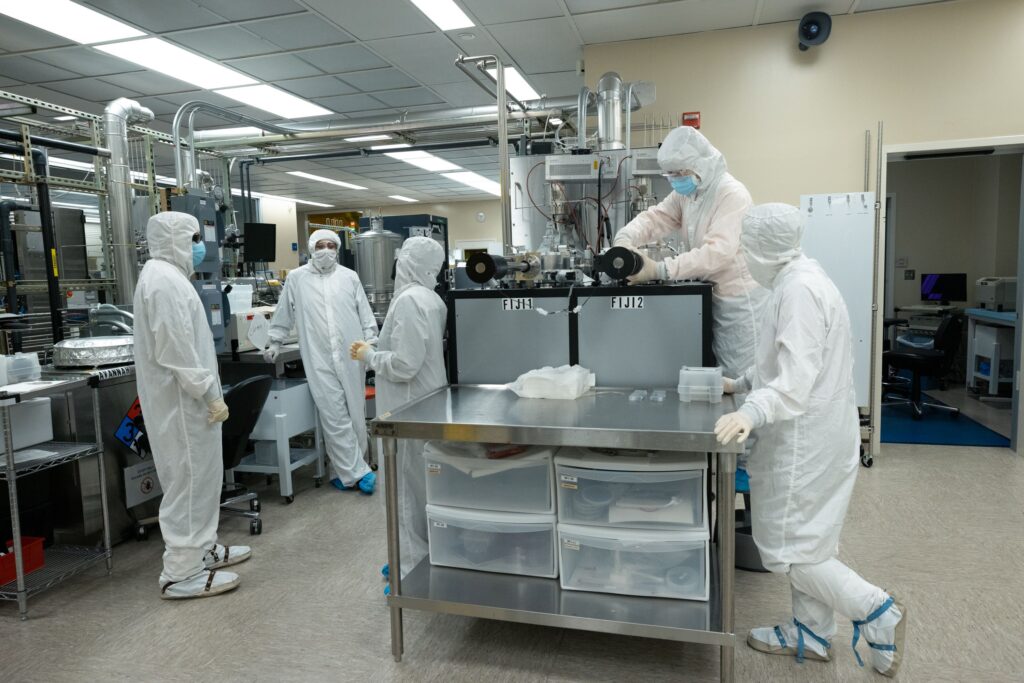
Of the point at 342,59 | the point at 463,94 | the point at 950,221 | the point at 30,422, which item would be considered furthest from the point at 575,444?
the point at 950,221

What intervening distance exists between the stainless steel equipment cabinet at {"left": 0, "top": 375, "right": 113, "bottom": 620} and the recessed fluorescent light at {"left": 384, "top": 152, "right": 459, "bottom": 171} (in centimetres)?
535

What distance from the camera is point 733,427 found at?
1631mm

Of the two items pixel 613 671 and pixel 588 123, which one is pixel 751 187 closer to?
pixel 588 123

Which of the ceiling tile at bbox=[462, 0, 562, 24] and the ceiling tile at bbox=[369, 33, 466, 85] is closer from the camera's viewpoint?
the ceiling tile at bbox=[462, 0, 562, 24]

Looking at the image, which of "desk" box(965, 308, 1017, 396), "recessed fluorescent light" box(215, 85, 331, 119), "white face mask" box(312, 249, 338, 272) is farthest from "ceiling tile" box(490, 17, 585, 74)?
"desk" box(965, 308, 1017, 396)

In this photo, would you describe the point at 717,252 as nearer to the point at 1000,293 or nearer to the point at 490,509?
the point at 490,509

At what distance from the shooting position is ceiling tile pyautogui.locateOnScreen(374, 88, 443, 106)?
5.53 m

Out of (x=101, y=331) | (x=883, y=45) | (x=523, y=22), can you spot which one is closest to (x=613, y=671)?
(x=101, y=331)

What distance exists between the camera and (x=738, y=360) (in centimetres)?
235

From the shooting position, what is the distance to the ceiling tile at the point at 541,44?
13.7ft

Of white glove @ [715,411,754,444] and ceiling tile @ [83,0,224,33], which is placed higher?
ceiling tile @ [83,0,224,33]

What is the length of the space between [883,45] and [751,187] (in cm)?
114

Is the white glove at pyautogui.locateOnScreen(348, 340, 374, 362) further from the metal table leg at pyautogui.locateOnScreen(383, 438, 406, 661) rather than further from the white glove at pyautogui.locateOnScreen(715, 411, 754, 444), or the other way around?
the white glove at pyautogui.locateOnScreen(715, 411, 754, 444)

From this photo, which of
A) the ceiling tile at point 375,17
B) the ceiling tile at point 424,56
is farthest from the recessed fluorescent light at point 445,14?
the ceiling tile at point 424,56
